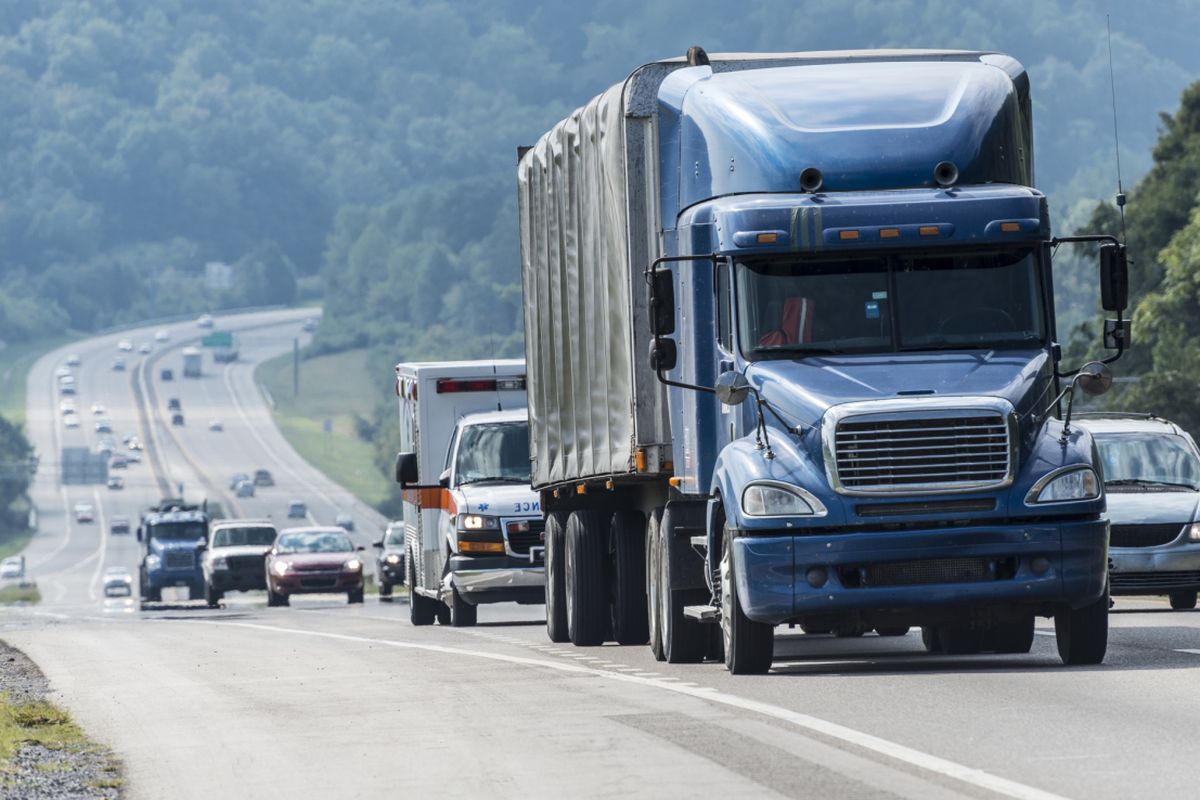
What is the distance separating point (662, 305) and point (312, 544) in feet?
115

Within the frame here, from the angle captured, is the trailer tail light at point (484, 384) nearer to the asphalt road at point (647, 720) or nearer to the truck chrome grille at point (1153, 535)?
the asphalt road at point (647, 720)

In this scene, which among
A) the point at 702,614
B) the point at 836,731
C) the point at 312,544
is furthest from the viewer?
the point at 312,544

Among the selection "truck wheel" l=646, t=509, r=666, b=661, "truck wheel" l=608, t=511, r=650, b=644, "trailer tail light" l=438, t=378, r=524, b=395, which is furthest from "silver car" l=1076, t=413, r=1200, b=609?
"trailer tail light" l=438, t=378, r=524, b=395

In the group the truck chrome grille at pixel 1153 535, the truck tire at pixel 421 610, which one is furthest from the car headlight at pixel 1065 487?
the truck tire at pixel 421 610

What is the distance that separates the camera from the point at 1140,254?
3049 inches

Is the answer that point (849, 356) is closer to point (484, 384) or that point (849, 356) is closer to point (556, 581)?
point (556, 581)

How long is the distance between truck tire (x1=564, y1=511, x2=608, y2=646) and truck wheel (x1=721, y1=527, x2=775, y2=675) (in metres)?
4.82

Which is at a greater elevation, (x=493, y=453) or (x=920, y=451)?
(x=493, y=453)

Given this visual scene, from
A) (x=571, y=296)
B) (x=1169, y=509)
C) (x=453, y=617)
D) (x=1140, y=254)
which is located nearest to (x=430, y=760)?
(x=571, y=296)

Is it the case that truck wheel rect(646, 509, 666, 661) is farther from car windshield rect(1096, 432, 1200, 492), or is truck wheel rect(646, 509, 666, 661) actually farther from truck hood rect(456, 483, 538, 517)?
truck hood rect(456, 483, 538, 517)

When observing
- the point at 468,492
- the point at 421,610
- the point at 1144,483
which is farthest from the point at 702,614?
the point at 421,610

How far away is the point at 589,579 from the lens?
20875 mm

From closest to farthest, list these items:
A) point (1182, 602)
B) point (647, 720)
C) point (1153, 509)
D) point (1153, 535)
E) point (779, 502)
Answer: point (647, 720)
point (779, 502)
point (1153, 535)
point (1153, 509)
point (1182, 602)

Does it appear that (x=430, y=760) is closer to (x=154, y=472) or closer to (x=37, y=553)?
(x=37, y=553)
